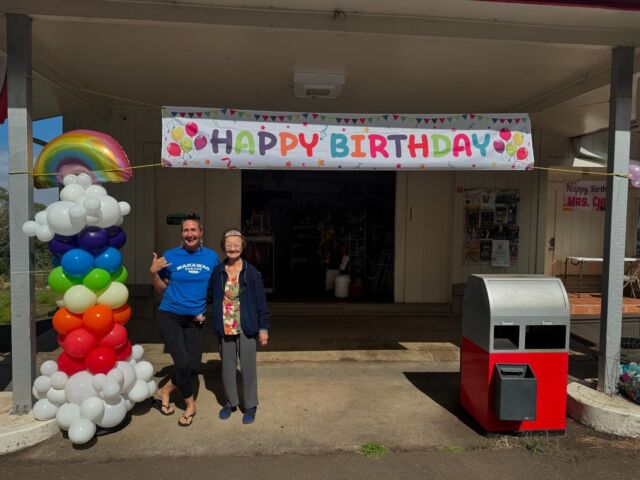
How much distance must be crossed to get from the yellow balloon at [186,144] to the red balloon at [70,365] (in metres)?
1.83

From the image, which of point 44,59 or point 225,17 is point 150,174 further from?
point 225,17

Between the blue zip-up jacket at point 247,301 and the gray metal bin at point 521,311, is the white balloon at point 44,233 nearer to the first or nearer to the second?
the blue zip-up jacket at point 247,301

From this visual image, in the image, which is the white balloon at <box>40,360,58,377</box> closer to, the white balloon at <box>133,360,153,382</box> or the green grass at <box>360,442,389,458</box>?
the white balloon at <box>133,360,153,382</box>

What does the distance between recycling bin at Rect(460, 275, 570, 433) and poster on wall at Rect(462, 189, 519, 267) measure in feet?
14.0

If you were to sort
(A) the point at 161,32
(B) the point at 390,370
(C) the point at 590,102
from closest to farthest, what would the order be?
(A) the point at 161,32 → (B) the point at 390,370 → (C) the point at 590,102

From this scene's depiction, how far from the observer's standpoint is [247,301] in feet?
12.4

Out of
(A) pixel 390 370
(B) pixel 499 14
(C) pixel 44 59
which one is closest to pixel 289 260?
(A) pixel 390 370

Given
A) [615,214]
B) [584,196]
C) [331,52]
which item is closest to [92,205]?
[331,52]

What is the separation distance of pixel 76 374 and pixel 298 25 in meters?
3.17

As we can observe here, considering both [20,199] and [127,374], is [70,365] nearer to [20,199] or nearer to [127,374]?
[127,374]

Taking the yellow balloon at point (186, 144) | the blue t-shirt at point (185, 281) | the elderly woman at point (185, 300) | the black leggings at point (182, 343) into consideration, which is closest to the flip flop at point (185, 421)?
the elderly woman at point (185, 300)

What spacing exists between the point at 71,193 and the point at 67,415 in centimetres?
160

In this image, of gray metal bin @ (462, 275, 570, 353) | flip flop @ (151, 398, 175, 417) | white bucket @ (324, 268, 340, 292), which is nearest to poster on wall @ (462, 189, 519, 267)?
white bucket @ (324, 268, 340, 292)

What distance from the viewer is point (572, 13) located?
3.81 meters
